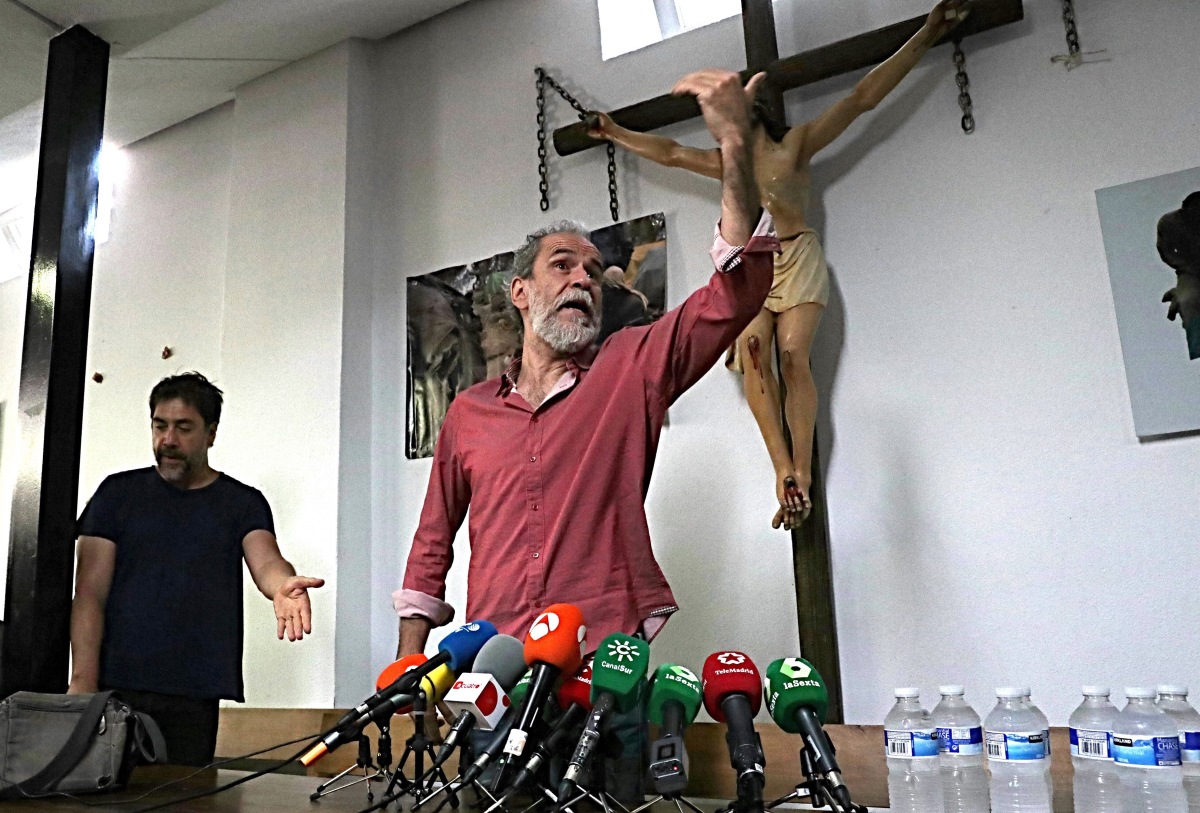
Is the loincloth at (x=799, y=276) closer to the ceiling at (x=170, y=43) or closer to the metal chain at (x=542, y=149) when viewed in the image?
the metal chain at (x=542, y=149)

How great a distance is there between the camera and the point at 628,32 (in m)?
3.02

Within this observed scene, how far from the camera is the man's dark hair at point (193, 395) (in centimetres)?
247

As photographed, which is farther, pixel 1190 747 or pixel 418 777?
pixel 418 777

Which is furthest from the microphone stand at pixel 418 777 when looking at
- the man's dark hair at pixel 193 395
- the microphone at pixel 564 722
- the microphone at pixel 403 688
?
the man's dark hair at pixel 193 395

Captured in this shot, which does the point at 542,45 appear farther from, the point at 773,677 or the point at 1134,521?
the point at 773,677

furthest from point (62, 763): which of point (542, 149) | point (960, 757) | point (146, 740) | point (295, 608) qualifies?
point (542, 149)

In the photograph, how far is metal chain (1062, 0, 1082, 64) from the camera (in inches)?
90.0

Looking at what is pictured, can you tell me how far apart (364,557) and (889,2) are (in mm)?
2094

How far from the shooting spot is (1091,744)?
1.04 m

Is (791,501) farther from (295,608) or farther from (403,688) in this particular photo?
(403,688)

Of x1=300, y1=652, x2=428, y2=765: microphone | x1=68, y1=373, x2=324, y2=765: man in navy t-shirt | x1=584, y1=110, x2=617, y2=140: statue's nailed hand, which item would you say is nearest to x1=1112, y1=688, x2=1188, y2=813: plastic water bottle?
x1=300, y1=652, x2=428, y2=765: microphone

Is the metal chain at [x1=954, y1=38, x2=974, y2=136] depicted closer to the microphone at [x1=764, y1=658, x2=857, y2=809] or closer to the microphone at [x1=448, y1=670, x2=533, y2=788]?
the microphone at [x1=764, y1=658, x2=857, y2=809]

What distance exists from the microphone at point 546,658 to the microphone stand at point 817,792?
0.25 metres

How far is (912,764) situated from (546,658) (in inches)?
16.5
